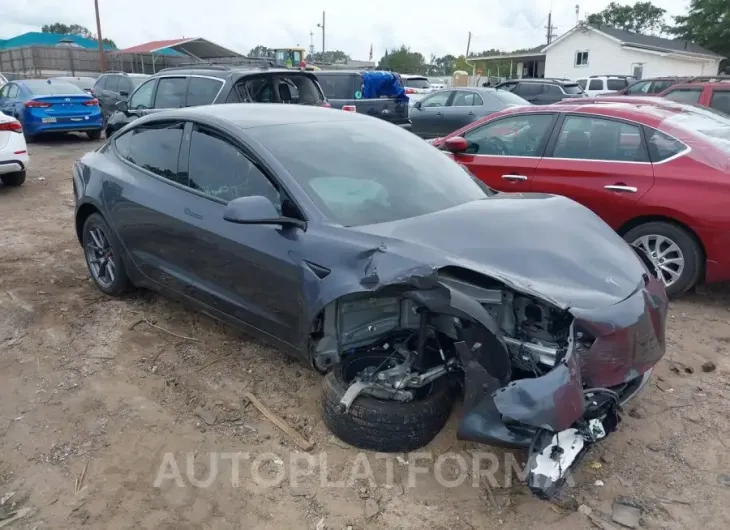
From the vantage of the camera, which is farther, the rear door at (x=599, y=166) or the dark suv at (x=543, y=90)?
the dark suv at (x=543, y=90)

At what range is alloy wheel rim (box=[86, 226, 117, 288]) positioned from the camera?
4.80 meters

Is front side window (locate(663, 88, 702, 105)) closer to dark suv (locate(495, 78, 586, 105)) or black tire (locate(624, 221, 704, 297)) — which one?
dark suv (locate(495, 78, 586, 105))

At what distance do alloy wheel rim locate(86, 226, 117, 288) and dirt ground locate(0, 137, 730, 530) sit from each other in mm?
421

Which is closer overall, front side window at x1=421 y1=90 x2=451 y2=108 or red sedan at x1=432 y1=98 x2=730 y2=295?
red sedan at x1=432 y1=98 x2=730 y2=295

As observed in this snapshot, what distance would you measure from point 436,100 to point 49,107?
28.3 ft

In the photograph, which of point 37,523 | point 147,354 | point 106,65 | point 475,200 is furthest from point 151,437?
point 106,65

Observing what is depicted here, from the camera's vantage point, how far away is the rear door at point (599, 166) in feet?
16.3

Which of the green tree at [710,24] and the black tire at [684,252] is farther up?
the green tree at [710,24]

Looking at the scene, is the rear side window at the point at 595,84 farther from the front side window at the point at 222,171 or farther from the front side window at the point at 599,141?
the front side window at the point at 222,171

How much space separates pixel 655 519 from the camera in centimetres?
265

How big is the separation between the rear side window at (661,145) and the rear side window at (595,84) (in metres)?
19.1

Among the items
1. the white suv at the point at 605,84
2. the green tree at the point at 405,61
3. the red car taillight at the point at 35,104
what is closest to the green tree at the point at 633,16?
the green tree at the point at 405,61

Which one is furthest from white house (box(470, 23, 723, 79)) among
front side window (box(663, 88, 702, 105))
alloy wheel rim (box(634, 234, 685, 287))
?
alloy wheel rim (box(634, 234, 685, 287))

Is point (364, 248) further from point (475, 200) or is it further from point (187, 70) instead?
point (187, 70)
